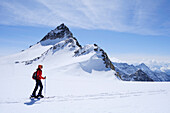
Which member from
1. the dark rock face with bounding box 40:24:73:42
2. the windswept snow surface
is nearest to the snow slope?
the windswept snow surface

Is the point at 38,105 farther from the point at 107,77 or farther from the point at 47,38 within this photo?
the point at 47,38

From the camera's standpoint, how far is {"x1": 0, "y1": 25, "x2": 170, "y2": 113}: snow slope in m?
7.77

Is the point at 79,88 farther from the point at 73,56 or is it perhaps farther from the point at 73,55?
the point at 73,55

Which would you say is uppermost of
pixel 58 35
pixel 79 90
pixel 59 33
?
pixel 59 33

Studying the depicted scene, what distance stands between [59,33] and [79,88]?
7447cm

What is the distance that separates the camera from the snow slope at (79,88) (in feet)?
25.5

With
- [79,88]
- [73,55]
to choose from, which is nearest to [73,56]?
[73,55]

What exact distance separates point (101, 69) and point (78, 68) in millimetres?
5459

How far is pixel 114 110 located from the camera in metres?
7.39

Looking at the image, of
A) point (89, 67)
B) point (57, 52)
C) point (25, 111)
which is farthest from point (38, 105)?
point (57, 52)

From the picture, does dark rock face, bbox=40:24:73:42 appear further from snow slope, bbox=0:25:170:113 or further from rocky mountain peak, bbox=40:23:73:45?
snow slope, bbox=0:25:170:113

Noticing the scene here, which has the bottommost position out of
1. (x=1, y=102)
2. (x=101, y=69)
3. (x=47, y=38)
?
(x=1, y=102)

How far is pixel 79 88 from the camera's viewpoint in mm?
13805

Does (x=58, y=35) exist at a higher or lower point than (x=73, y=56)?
higher
